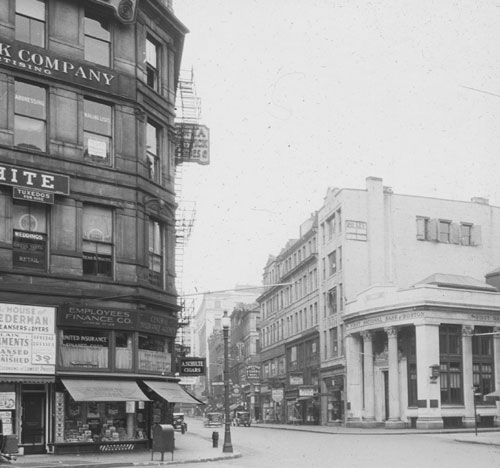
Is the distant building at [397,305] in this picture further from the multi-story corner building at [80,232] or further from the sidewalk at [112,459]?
the multi-story corner building at [80,232]

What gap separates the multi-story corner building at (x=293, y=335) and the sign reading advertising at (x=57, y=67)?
144 ft

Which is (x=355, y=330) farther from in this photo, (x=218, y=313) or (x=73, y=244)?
(x=218, y=313)

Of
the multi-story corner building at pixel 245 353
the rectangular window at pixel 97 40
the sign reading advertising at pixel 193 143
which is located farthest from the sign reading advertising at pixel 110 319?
the multi-story corner building at pixel 245 353

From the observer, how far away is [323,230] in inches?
2933

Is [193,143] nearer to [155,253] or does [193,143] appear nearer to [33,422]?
[155,253]

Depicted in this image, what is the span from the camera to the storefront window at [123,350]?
30328mm

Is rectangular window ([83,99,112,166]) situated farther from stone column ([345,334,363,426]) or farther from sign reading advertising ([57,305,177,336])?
stone column ([345,334,363,426])

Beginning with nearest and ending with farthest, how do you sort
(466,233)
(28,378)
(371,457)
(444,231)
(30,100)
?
1. (371,457)
2. (28,378)
3. (30,100)
4. (444,231)
5. (466,233)

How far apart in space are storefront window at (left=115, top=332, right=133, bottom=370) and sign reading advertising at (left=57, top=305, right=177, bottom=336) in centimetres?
45

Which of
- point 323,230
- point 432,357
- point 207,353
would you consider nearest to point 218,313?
point 207,353

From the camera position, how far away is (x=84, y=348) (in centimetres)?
2944

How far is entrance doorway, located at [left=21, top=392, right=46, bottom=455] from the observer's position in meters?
27.7

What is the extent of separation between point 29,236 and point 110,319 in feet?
13.8

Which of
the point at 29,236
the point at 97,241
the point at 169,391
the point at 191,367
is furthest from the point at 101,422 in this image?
the point at 191,367
